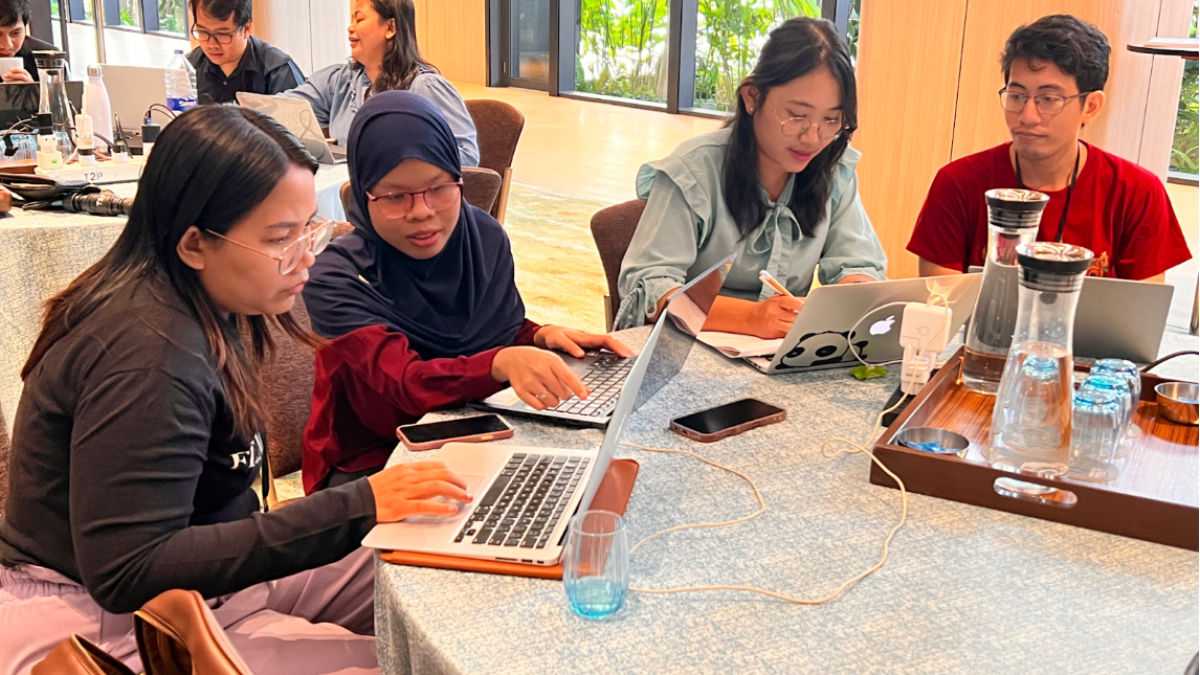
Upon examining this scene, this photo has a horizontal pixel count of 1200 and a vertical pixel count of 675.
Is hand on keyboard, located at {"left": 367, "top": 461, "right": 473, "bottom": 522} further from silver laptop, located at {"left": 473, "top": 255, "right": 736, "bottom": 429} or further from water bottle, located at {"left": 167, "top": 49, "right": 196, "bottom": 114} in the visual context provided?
water bottle, located at {"left": 167, "top": 49, "right": 196, "bottom": 114}

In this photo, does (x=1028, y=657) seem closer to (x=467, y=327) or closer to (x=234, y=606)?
(x=234, y=606)

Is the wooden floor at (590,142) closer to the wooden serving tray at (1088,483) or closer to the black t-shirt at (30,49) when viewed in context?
the black t-shirt at (30,49)

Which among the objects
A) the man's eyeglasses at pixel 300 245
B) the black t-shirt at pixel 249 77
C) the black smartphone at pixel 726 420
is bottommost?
the black smartphone at pixel 726 420

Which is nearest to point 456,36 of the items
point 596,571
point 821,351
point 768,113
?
point 768,113

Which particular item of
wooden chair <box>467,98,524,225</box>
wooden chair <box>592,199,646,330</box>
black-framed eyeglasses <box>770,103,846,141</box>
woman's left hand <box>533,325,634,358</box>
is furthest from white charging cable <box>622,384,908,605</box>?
wooden chair <box>467,98,524,225</box>

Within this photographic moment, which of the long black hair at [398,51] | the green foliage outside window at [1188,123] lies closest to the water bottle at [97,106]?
the long black hair at [398,51]

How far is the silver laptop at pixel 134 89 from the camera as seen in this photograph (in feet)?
12.4

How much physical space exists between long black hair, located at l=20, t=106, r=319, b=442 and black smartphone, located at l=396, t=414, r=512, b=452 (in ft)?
0.75

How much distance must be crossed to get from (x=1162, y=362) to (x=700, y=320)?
824 millimetres

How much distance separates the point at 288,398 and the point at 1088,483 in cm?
134

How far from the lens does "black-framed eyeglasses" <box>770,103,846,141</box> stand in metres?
2.10

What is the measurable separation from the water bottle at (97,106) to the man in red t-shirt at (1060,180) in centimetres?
261

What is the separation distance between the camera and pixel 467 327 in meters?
1.92

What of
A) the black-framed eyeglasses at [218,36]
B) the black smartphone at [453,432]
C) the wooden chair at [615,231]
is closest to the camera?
the black smartphone at [453,432]
